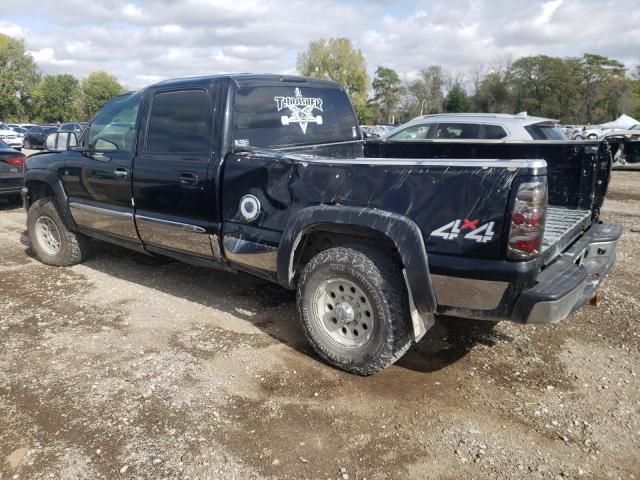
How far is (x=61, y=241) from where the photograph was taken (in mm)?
5805

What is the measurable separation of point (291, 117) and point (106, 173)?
1.88m

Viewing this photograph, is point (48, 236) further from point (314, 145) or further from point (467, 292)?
point (467, 292)

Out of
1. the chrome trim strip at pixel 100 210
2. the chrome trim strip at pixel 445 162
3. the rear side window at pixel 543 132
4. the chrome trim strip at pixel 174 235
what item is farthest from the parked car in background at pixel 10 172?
the rear side window at pixel 543 132

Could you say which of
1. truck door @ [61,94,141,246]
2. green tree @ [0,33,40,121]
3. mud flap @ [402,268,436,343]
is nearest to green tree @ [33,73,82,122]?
green tree @ [0,33,40,121]

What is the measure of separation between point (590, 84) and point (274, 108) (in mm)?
69595

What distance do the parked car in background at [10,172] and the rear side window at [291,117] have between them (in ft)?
23.0

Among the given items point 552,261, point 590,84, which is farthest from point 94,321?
point 590,84

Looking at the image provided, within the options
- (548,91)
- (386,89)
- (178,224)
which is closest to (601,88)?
(548,91)

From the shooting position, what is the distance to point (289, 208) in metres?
3.58

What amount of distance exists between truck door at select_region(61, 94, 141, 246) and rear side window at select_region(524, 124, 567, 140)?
5.92 m

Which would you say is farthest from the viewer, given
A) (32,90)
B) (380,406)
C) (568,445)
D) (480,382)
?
(32,90)

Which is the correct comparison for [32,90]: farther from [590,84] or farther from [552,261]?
[552,261]

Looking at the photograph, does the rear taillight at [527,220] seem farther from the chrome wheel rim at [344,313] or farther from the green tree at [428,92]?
the green tree at [428,92]

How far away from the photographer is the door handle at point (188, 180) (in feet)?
13.4
